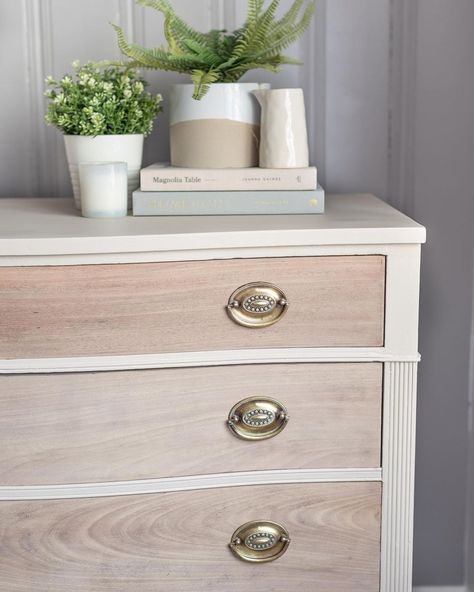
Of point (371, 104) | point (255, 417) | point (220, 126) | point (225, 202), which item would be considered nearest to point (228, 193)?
point (225, 202)

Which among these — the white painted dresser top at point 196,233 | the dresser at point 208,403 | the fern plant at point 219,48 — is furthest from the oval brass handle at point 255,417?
the fern plant at point 219,48

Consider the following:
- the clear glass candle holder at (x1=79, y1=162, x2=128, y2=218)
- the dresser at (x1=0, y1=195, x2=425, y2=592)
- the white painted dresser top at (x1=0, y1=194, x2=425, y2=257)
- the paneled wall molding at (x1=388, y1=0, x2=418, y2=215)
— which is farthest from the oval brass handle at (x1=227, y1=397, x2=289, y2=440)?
the paneled wall molding at (x1=388, y1=0, x2=418, y2=215)

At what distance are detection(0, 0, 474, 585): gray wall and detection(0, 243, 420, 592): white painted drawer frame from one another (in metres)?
0.48

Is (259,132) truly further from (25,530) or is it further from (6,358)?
(25,530)

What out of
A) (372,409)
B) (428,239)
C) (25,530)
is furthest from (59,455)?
(428,239)

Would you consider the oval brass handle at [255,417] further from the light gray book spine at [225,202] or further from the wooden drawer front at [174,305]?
the light gray book spine at [225,202]

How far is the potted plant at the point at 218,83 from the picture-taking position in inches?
53.6

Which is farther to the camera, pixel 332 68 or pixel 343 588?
pixel 332 68

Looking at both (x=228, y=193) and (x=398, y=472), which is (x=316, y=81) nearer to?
(x=228, y=193)

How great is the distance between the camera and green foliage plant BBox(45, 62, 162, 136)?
1.35 m

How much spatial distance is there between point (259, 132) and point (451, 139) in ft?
1.44

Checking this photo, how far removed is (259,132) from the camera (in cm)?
138

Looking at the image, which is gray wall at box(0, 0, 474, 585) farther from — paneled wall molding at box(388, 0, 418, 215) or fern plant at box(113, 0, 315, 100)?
fern plant at box(113, 0, 315, 100)

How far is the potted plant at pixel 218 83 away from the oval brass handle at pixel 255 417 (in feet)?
1.29
